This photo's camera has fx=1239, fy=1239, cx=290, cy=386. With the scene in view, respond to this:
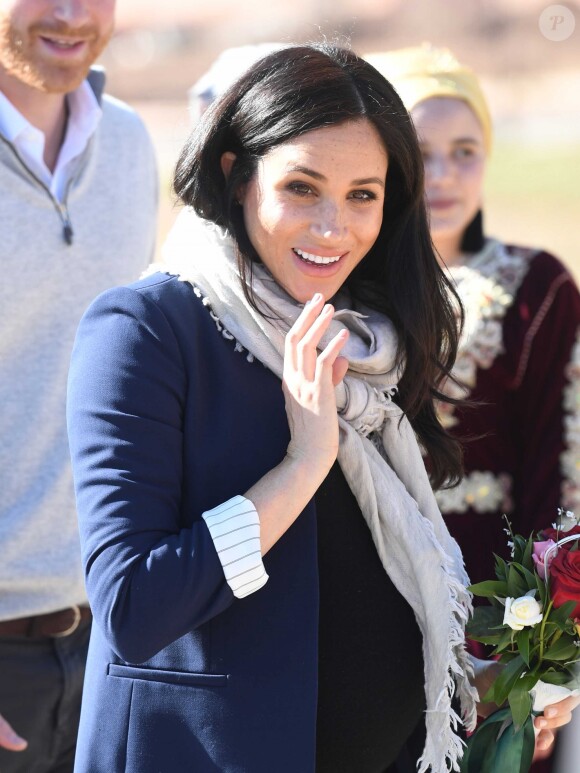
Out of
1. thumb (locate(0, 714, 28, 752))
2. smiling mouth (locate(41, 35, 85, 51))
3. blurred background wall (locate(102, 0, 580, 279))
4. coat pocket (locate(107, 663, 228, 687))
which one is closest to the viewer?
coat pocket (locate(107, 663, 228, 687))

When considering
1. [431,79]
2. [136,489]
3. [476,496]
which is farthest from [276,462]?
[431,79]

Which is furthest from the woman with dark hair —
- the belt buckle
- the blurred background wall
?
the blurred background wall

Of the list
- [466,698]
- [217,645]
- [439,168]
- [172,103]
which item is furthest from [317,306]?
[172,103]

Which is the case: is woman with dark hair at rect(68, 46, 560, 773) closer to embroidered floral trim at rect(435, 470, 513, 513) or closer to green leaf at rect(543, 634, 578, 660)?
green leaf at rect(543, 634, 578, 660)

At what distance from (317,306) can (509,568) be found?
25.6 inches

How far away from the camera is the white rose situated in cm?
217

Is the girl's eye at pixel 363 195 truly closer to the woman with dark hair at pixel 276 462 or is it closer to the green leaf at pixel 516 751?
the woman with dark hair at pixel 276 462

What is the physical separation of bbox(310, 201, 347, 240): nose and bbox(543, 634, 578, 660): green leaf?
82cm

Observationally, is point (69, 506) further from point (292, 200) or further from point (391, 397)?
point (292, 200)

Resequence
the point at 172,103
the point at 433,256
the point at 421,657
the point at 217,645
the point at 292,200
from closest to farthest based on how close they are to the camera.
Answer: the point at 217,645 < the point at 292,200 < the point at 421,657 < the point at 433,256 < the point at 172,103

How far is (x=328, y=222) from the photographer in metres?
2.17

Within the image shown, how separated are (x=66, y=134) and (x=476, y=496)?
1.61m

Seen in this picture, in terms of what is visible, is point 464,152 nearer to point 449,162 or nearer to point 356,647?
point 449,162

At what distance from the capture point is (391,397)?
2.45 meters
